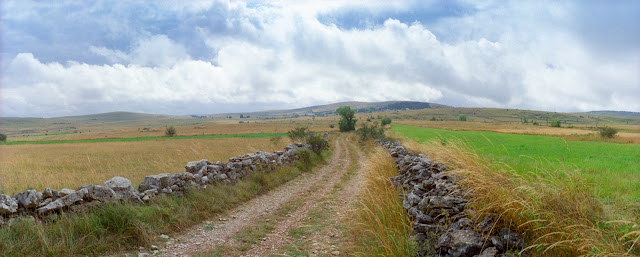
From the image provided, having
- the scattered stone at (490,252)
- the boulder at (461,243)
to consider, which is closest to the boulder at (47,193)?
the boulder at (461,243)

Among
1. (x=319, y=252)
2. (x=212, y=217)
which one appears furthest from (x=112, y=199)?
(x=319, y=252)

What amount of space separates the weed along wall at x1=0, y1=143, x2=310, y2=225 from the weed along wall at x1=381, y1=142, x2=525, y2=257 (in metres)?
7.05

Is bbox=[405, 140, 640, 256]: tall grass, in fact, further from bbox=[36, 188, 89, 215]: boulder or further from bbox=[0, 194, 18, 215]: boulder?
bbox=[0, 194, 18, 215]: boulder

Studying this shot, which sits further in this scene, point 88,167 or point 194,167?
point 88,167

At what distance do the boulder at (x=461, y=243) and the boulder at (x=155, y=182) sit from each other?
8.01 meters

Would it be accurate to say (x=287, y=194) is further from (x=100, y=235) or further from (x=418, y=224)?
(x=418, y=224)

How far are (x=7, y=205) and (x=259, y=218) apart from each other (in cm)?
534

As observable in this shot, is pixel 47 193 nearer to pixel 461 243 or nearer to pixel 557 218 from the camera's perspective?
pixel 461 243

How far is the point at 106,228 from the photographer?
6.17 meters

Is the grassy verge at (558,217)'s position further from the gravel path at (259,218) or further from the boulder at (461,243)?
the gravel path at (259,218)

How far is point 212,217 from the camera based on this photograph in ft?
26.9

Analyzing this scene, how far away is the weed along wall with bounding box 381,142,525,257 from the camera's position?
3.88 m

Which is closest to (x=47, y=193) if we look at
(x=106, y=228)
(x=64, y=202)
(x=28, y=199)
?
(x=28, y=199)

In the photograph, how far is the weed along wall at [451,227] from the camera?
3.88m
